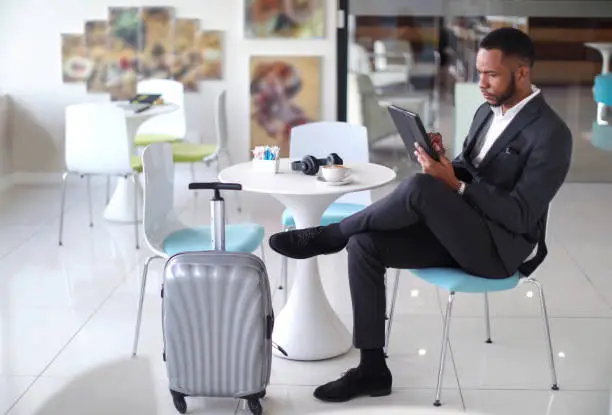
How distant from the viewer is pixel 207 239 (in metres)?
4.22

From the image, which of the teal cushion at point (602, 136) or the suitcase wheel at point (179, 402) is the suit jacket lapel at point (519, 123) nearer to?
the suitcase wheel at point (179, 402)

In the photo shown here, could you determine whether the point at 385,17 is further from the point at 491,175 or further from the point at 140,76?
the point at 491,175

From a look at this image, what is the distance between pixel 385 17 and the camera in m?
7.72

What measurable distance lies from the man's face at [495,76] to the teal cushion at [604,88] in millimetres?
5155

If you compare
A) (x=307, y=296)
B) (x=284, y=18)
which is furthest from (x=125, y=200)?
(x=307, y=296)

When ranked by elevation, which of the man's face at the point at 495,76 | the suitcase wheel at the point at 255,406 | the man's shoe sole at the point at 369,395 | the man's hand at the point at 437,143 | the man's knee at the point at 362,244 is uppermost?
the man's face at the point at 495,76

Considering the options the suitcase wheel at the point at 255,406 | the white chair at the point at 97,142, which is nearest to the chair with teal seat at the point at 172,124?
the white chair at the point at 97,142

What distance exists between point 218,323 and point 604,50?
592cm

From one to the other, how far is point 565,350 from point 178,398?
171cm

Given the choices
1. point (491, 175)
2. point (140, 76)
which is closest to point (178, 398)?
point (491, 175)

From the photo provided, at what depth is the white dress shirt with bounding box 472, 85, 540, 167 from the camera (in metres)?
3.64

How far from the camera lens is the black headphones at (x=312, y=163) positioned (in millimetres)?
4105

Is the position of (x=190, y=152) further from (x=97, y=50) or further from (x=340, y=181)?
(x=340, y=181)

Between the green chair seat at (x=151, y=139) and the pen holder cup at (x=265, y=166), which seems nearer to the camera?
the pen holder cup at (x=265, y=166)
